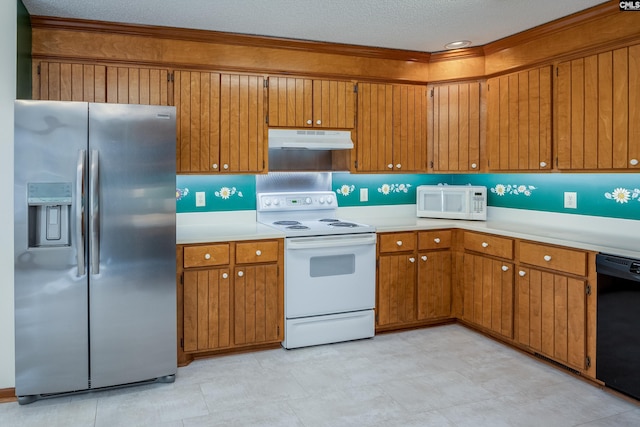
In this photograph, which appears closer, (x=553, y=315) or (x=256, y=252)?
(x=553, y=315)

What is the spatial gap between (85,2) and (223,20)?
85 centimetres

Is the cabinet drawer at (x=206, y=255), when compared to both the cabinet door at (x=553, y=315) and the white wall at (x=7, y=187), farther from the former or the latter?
the cabinet door at (x=553, y=315)

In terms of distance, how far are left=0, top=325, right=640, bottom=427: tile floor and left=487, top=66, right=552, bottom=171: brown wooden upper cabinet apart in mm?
1442

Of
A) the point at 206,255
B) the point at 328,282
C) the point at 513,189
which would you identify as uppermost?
the point at 513,189

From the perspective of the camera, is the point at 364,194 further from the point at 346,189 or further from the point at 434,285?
the point at 434,285

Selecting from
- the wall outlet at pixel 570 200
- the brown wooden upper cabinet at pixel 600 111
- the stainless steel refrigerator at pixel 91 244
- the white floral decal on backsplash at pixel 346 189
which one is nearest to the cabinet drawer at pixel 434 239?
the white floral decal on backsplash at pixel 346 189

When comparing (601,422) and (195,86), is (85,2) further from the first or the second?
(601,422)

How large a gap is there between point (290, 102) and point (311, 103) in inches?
6.9

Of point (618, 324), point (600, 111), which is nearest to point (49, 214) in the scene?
point (618, 324)

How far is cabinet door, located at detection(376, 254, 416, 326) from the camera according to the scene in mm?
3898

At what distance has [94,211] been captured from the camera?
2797 millimetres

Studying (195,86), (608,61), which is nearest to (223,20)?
(195,86)

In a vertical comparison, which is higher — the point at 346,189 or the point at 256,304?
the point at 346,189

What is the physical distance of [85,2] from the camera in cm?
296
